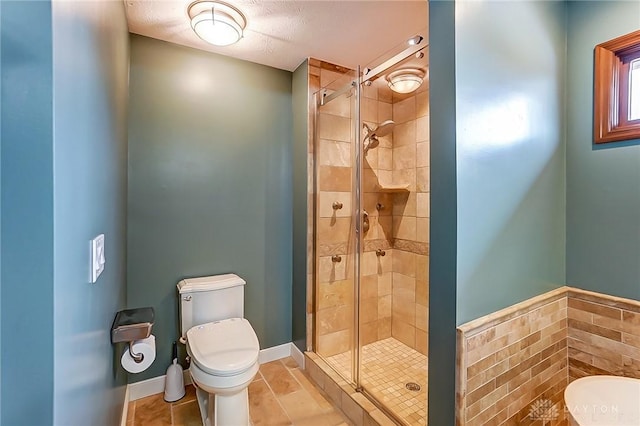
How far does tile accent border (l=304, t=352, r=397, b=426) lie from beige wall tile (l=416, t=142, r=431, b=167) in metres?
1.74

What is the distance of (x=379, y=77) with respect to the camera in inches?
75.4

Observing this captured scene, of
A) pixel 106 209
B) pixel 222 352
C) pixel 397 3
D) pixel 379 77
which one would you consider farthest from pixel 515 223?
pixel 106 209

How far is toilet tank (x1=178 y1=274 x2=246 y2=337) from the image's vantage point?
6.13ft

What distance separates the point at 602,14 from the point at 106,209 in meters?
2.66

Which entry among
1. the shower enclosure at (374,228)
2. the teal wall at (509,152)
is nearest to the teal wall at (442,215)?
the teal wall at (509,152)

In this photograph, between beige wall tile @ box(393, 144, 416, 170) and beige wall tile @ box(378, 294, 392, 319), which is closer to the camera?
beige wall tile @ box(393, 144, 416, 170)

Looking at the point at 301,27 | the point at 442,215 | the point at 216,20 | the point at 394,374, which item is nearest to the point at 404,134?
the point at 301,27

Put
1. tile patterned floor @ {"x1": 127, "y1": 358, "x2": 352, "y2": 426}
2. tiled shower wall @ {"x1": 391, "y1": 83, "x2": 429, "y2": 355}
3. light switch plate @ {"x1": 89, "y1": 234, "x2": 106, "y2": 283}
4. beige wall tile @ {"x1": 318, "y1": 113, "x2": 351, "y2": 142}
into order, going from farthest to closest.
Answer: tiled shower wall @ {"x1": 391, "y1": 83, "x2": 429, "y2": 355} < beige wall tile @ {"x1": 318, "y1": 113, "x2": 351, "y2": 142} < tile patterned floor @ {"x1": 127, "y1": 358, "x2": 352, "y2": 426} < light switch plate @ {"x1": 89, "y1": 234, "x2": 106, "y2": 283}

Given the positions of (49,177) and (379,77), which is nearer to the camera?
(49,177)

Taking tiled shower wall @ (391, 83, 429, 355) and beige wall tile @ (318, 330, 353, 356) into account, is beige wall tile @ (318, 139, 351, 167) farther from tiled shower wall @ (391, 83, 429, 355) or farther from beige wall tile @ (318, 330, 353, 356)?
beige wall tile @ (318, 330, 353, 356)

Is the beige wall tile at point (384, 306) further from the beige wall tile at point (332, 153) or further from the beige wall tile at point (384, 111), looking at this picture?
the beige wall tile at point (384, 111)

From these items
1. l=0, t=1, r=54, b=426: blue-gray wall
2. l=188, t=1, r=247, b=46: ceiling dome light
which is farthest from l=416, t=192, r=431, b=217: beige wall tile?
l=0, t=1, r=54, b=426: blue-gray wall

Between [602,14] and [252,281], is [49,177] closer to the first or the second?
[252,281]

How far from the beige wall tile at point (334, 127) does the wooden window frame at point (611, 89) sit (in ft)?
4.70
